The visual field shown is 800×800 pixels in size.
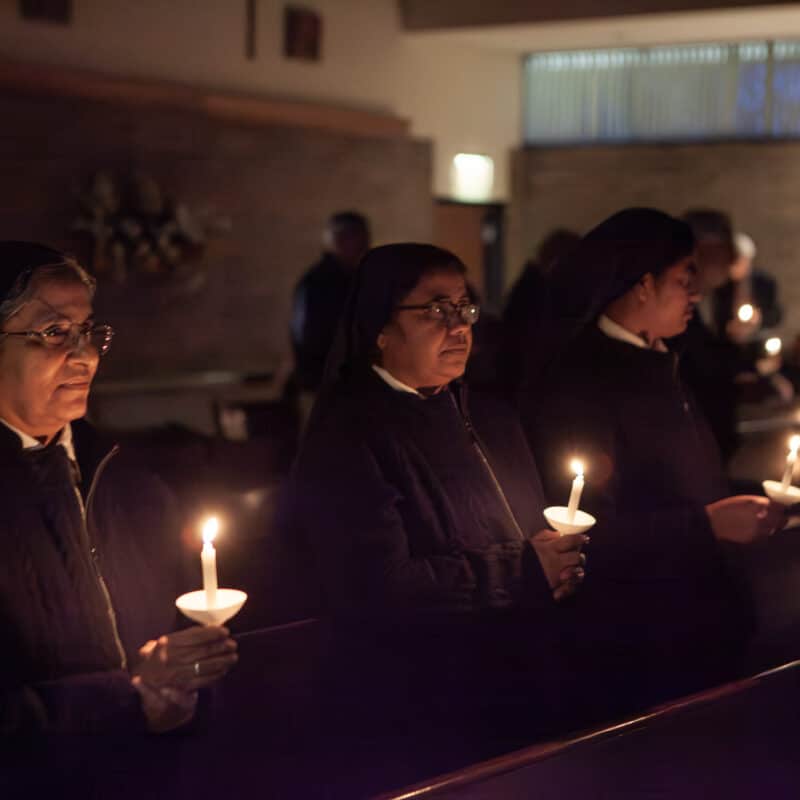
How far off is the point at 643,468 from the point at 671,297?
1.56 feet

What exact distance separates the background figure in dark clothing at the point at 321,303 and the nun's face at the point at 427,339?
128 inches

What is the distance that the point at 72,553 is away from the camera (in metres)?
2.11

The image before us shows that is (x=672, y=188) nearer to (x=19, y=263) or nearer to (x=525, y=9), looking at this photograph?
(x=525, y=9)

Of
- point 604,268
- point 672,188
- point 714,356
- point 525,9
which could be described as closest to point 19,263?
point 604,268

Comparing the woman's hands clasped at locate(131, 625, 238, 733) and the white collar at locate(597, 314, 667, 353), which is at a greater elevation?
the white collar at locate(597, 314, 667, 353)

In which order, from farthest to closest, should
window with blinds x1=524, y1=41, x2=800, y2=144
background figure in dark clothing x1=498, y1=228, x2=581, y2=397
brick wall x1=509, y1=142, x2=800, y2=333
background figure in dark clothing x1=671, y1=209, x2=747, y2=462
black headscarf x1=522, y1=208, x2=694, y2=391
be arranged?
brick wall x1=509, y1=142, x2=800, y2=333, window with blinds x1=524, y1=41, x2=800, y2=144, background figure in dark clothing x1=498, y1=228, x2=581, y2=397, background figure in dark clothing x1=671, y1=209, x2=747, y2=462, black headscarf x1=522, y1=208, x2=694, y2=391

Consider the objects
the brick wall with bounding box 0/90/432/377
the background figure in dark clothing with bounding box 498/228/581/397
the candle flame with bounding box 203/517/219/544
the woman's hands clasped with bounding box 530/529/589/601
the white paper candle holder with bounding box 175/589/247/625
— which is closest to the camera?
the white paper candle holder with bounding box 175/589/247/625

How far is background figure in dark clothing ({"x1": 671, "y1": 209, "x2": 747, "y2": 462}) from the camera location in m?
4.94

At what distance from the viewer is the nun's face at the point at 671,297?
3.28 meters

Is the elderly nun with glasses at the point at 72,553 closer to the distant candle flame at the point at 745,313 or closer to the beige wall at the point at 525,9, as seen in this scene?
the distant candle flame at the point at 745,313

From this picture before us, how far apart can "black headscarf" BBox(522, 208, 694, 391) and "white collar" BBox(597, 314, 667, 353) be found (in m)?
0.03

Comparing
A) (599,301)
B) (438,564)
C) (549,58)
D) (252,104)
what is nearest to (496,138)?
(549,58)

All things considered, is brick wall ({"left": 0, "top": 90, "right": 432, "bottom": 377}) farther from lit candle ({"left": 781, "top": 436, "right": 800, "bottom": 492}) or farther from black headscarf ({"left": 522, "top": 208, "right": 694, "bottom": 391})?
lit candle ({"left": 781, "top": 436, "right": 800, "bottom": 492})

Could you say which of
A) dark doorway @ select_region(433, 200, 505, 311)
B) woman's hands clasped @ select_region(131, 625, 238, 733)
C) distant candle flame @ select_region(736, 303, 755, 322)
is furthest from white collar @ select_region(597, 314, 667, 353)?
dark doorway @ select_region(433, 200, 505, 311)
